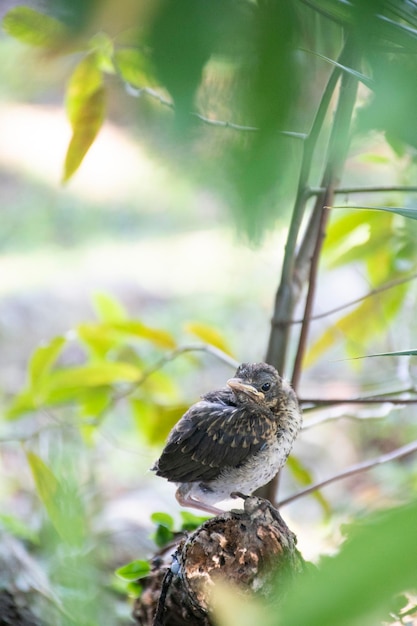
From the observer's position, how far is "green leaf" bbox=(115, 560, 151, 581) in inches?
29.3

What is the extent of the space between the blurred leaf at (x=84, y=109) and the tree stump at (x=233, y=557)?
37 cm

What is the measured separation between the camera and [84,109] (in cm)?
73

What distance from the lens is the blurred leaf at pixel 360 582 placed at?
0.12 meters

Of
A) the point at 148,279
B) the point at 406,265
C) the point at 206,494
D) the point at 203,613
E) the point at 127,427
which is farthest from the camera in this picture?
the point at 148,279

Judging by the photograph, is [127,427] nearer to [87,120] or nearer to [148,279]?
[148,279]

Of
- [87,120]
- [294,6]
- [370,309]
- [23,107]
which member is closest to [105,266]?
[23,107]

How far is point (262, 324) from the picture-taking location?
9.10 ft

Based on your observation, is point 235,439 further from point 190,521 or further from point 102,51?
point 102,51

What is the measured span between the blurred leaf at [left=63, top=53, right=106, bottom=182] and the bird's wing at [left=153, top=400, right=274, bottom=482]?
0.92 ft

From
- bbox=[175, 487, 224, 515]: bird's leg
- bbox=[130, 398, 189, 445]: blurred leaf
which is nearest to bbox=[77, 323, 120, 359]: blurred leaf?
bbox=[130, 398, 189, 445]: blurred leaf

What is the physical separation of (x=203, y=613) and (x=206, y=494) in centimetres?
14

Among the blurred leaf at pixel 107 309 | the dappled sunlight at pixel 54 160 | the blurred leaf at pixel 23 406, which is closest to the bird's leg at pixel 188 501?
the blurred leaf at pixel 23 406

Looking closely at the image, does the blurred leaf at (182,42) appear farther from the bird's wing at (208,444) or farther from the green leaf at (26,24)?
the bird's wing at (208,444)

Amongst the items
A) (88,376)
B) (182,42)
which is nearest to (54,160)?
(88,376)
